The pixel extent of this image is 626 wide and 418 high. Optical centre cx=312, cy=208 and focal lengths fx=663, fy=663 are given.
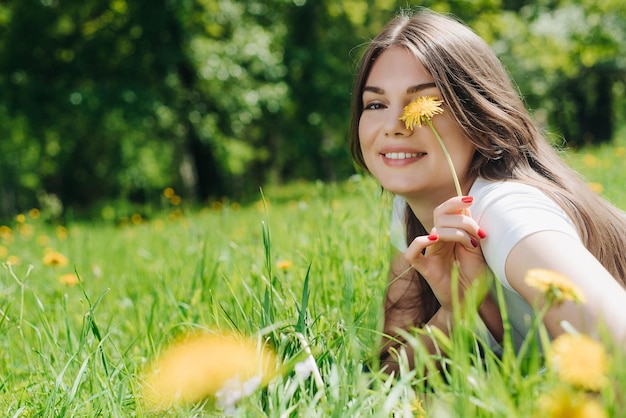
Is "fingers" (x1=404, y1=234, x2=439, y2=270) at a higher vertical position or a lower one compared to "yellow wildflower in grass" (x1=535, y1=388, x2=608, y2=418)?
lower

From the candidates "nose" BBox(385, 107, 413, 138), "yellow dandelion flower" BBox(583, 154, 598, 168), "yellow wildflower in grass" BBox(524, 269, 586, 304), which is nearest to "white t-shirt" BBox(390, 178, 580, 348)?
"nose" BBox(385, 107, 413, 138)

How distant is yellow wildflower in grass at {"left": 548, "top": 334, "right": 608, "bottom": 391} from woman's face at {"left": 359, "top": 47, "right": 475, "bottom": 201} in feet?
3.11

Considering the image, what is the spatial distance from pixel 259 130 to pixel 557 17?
8.54 meters

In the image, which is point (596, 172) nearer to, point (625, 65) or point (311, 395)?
point (311, 395)

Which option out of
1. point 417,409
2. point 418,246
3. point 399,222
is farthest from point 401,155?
point 417,409

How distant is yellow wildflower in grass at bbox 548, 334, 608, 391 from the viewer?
0.77 metres

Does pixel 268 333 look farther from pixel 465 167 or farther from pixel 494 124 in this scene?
pixel 494 124

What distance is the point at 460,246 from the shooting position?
1625 millimetres

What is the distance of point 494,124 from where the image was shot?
1796mm

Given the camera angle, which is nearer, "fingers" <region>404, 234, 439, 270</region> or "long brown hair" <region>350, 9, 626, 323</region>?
"fingers" <region>404, 234, 439, 270</region>

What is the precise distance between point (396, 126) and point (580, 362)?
3.40ft

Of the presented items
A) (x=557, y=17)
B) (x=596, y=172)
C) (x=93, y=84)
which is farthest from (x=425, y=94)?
(x=557, y=17)

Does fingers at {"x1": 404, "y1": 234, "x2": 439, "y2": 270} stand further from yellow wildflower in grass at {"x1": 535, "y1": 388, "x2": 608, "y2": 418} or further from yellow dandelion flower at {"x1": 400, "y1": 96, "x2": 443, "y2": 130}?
yellow wildflower in grass at {"x1": 535, "y1": 388, "x2": 608, "y2": 418}

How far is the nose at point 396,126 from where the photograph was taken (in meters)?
1.73
